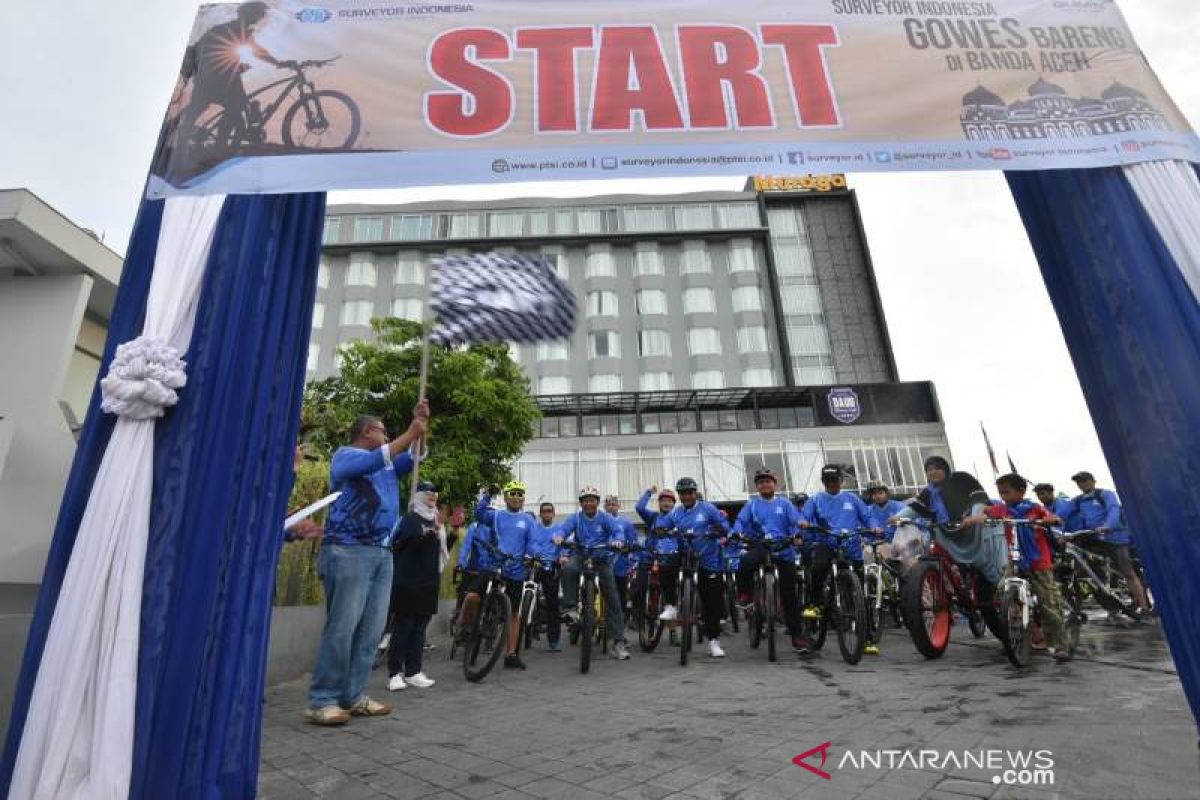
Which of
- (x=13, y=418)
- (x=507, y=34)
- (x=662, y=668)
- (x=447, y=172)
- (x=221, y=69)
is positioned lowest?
(x=662, y=668)

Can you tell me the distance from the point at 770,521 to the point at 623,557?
2829 mm

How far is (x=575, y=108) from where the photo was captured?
121 inches

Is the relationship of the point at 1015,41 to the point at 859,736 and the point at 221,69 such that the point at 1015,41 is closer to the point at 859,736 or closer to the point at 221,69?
the point at 859,736

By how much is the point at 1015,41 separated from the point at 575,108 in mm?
2442

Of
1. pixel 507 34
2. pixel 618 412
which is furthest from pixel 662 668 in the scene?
pixel 618 412

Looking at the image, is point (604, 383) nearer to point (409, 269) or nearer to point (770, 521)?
point (409, 269)

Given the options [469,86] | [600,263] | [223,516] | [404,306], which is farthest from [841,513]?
[404,306]

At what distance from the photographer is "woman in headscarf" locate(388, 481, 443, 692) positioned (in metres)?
5.36

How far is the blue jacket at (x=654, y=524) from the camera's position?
7338 mm

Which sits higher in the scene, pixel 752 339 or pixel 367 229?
pixel 367 229

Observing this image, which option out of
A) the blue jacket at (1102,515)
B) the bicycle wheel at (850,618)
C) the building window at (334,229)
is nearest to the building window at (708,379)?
the building window at (334,229)

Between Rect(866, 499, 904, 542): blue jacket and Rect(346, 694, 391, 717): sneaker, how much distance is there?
17.2ft

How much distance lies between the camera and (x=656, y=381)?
111 ft

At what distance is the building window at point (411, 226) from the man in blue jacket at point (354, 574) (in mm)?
36512
